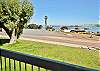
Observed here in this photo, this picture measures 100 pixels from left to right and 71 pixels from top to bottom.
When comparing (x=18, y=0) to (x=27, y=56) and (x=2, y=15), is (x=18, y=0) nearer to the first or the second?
(x=2, y=15)

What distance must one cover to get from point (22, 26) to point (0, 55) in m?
16.8

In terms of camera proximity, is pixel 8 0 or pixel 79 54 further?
pixel 8 0

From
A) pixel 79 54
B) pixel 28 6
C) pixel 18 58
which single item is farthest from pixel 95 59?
pixel 18 58

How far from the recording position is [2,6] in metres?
18.7

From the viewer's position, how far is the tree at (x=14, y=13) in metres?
18.6

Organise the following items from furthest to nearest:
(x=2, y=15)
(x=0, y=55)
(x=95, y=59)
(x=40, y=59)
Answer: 1. (x=2, y=15)
2. (x=95, y=59)
3. (x=0, y=55)
4. (x=40, y=59)

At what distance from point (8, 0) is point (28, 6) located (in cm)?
155

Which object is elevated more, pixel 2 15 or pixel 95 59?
pixel 2 15

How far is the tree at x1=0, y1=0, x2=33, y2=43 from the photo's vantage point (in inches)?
733

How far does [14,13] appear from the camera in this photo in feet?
61.6

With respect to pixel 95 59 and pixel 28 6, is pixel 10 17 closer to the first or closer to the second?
pixel 28 6

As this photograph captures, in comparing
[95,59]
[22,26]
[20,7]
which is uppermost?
[20,7]

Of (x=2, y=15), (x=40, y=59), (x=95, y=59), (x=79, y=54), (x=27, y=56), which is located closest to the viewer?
(x=40, y=59)

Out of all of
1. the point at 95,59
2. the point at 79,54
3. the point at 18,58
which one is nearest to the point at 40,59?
the point at 18,58
